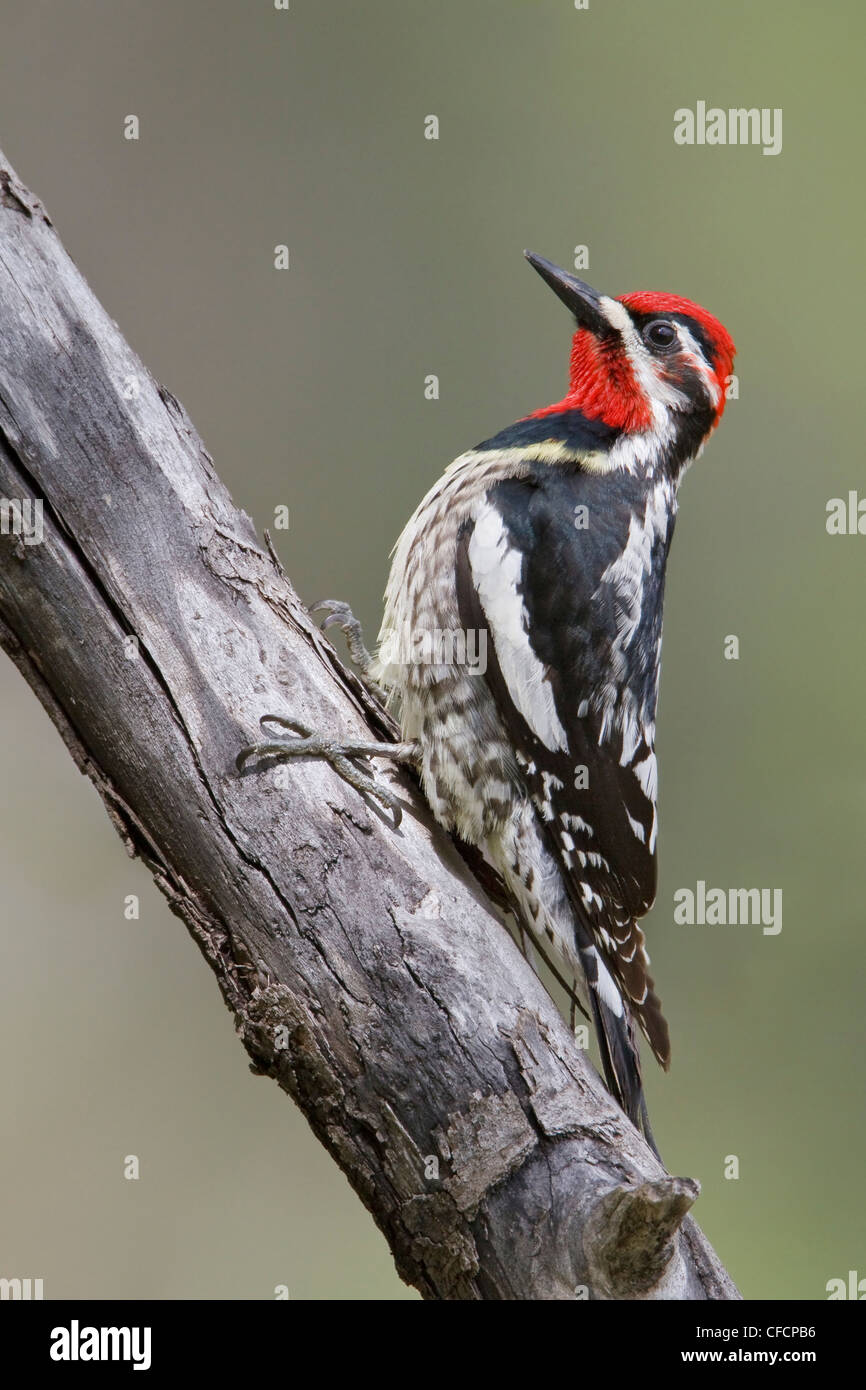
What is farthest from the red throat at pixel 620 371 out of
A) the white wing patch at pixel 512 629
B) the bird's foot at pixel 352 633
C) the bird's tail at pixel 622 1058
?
the bird's tail at pixel 622 1058

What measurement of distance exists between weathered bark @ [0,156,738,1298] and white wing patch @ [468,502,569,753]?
333mm

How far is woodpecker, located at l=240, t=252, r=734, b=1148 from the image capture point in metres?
1.97

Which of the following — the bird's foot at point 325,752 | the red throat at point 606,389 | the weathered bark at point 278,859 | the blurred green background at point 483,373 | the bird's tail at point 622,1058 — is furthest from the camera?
the blurred green background at point 483,373

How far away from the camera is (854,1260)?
4.00 metres

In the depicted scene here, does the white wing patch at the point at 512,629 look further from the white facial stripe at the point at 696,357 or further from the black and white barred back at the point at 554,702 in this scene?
the white facial stripe at the point at 696,357

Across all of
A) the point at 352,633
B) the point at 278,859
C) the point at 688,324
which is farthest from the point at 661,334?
the point at 278,859

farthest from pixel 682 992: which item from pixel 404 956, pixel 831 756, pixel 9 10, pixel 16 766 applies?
pixel 9 10

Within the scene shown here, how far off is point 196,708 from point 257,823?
0.60 ft

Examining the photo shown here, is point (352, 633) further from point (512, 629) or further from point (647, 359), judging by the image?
point (647, 359)

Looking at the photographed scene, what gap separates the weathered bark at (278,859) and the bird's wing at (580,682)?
12.0 inches

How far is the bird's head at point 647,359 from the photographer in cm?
230

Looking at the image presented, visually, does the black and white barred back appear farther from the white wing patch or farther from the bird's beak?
the bird's beak

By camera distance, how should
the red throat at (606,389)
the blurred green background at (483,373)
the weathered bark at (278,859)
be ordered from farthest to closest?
the blurred green background at (483,373), the red throat at (606,389), the weathered bark at (278,859)
